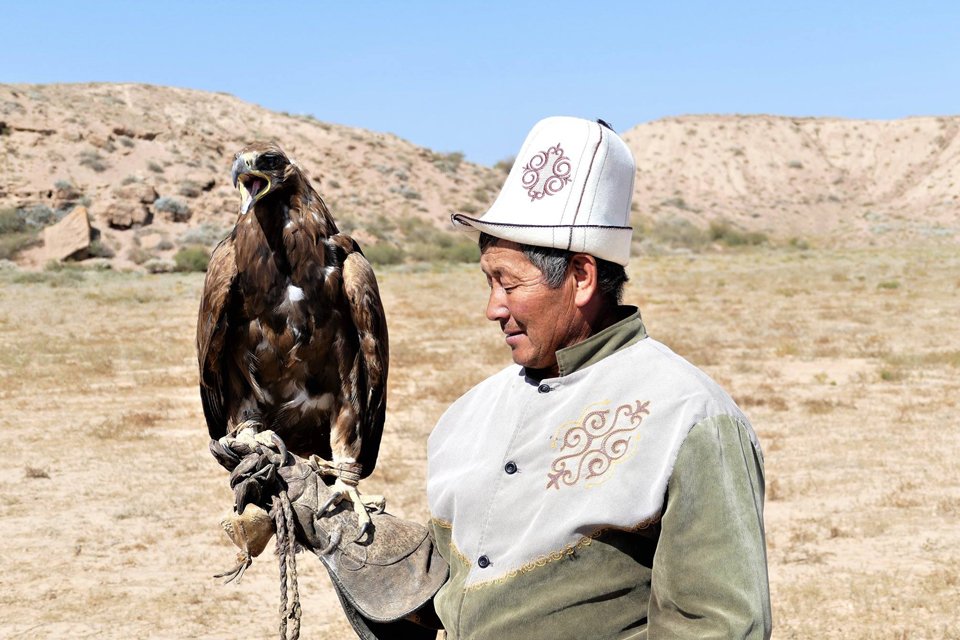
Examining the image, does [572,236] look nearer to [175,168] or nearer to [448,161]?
[175,168]

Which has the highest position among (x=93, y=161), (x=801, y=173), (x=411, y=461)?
(x=411, y=461)

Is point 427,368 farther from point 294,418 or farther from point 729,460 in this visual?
point 729,460

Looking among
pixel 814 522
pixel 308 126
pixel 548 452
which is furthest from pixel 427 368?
pixel 308 126

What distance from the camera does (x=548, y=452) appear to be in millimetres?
2051

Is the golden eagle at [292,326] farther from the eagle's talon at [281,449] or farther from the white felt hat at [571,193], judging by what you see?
the white felt hat at [571,193]

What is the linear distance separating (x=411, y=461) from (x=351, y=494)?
6.74m

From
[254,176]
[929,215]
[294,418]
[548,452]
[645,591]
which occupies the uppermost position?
[254,176]

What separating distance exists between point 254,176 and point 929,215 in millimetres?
72400

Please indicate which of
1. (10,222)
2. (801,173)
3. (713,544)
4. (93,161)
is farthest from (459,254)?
(801,173)

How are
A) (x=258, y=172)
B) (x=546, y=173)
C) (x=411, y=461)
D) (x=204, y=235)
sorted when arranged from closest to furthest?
(x=546, y=173) → (x=258, y=172) → (x=411, y=461) → (x=204, y=235)

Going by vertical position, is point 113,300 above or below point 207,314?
below

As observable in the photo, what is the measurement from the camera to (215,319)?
133 inches

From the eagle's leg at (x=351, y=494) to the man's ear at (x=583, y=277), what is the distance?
1043 mm

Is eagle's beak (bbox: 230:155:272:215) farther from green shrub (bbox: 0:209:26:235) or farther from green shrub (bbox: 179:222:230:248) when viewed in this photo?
green shrub (bbox: 0:209:26:235)
